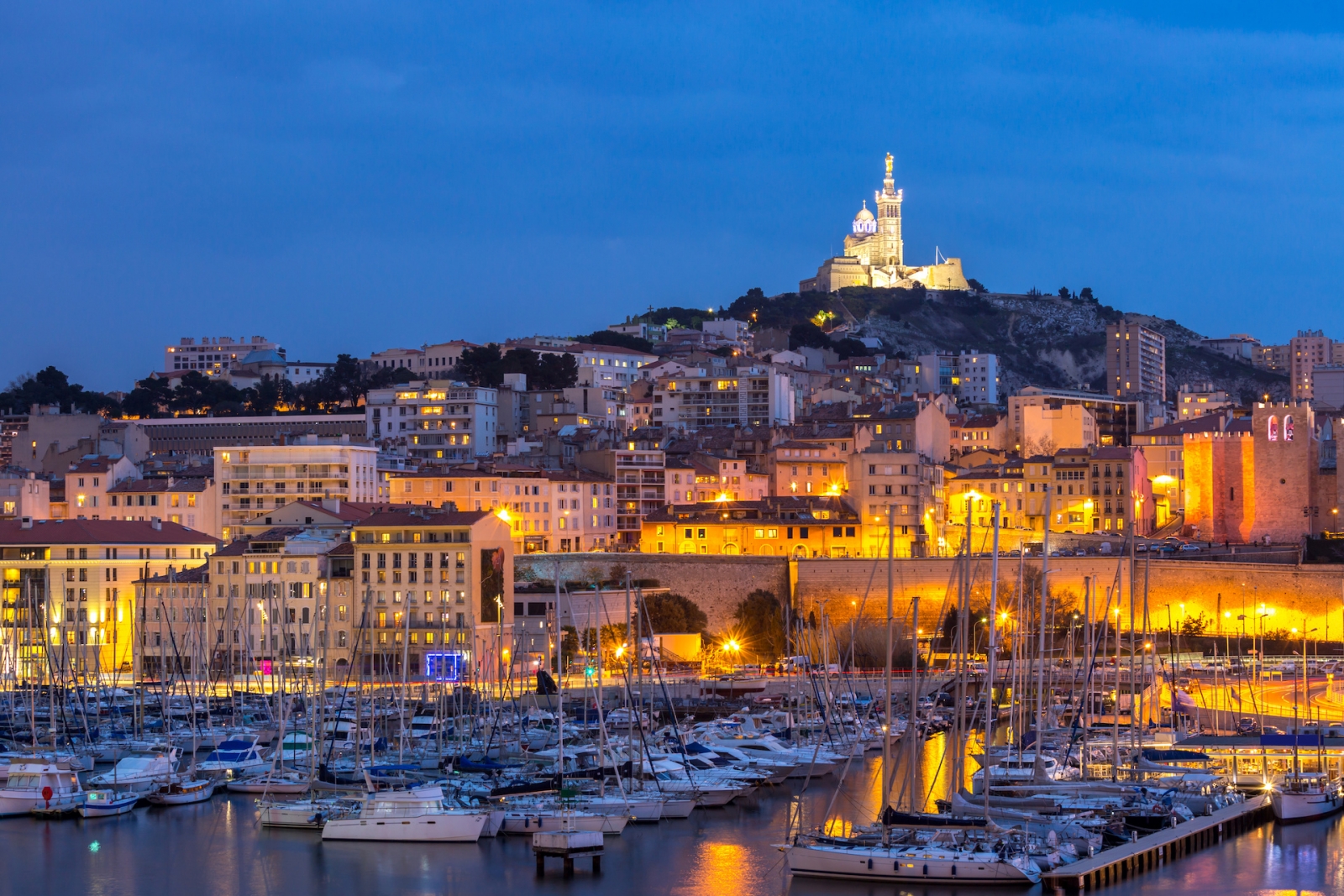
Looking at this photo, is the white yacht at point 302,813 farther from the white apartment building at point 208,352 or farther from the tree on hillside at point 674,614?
the white apartment building at point 208,352

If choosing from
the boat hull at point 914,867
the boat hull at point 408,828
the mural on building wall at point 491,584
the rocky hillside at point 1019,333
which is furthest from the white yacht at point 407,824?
the rocky hillside at point 1019,333

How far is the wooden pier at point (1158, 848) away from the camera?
2667 centimetres

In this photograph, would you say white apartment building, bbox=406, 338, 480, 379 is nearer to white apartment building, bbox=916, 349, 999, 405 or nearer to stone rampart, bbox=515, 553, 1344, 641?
white apartment building, bbox=916, 349, 999, 405

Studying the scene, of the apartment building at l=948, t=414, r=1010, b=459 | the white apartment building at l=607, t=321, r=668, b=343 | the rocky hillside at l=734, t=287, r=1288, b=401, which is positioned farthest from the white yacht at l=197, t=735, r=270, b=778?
the rocky hillside at l=734, t=287, r=1288, b=401

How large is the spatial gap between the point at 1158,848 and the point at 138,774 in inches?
742

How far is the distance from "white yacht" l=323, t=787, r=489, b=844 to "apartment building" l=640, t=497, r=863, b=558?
1149 inches

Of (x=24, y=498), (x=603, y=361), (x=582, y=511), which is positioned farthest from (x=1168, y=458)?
(x=24, y=498)

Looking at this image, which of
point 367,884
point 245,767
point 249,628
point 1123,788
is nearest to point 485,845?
point 367,884

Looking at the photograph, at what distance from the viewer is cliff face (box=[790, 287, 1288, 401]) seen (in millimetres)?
130500

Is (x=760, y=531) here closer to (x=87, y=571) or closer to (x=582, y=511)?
(x=582, y=511)

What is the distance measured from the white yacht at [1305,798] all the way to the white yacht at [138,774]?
2027cm

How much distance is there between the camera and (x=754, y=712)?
143ft

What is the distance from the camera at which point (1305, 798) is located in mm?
31234

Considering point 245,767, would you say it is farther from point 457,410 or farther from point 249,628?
point 457,410
